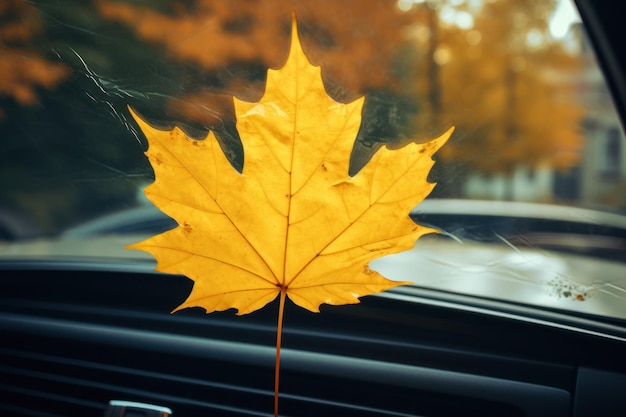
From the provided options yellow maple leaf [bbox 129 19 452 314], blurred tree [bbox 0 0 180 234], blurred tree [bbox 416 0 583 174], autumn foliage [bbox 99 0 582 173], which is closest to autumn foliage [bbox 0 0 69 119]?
blurred tree [bbox 0 0 180 234]

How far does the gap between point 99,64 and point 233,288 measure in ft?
1.73

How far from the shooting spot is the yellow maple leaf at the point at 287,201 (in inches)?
34.2

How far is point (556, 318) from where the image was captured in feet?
3.83

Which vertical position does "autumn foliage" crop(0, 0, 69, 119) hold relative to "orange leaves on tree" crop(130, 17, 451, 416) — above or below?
above

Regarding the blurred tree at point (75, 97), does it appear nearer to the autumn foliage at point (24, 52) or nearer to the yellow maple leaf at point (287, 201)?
the autumn foliage at point (24, 52)

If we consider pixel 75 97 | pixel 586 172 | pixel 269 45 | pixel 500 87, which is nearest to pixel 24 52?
pixel 75 97

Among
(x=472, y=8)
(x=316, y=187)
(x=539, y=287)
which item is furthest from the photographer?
(x=472, y=8)

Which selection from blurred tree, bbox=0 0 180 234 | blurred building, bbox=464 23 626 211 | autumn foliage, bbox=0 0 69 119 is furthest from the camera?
blurred building, bbox=464 23 626 211

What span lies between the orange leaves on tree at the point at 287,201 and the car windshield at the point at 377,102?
0.22 feet

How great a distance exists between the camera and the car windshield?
3.76 ft

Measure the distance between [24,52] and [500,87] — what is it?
1.28 metres

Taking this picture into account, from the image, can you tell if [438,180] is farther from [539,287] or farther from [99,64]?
[99,64]

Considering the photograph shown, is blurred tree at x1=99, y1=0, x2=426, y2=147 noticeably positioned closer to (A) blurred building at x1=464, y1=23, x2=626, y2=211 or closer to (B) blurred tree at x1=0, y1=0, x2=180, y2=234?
(B) blurred tree at x1=0, y1=0, x2=180, y2=234

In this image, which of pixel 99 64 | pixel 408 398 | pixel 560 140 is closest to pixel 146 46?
pixel 99 64
